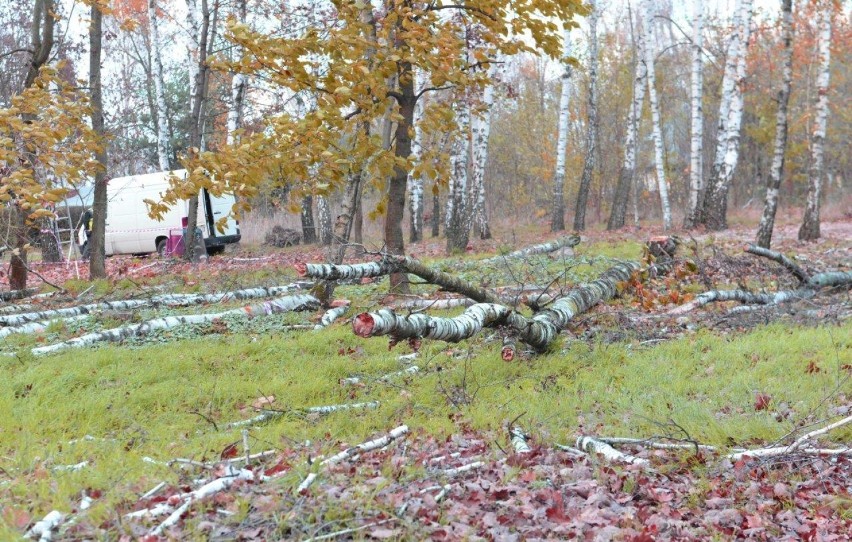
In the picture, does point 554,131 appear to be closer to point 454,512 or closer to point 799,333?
point 799,333

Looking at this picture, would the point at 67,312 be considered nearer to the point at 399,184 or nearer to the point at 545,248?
the point at 399,184

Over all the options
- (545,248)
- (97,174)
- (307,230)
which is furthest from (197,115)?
(307,230)

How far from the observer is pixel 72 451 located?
5.30 metres

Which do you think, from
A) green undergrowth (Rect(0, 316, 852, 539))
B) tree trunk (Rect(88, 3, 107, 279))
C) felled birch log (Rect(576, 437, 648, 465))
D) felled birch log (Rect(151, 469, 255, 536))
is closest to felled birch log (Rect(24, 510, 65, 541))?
felled birch log (Rect(151, 469, 255, 536))

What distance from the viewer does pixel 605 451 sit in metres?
5.41

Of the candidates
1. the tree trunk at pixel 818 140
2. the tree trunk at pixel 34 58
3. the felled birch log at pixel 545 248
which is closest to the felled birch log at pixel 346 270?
the tree trunk at pixel 34 58

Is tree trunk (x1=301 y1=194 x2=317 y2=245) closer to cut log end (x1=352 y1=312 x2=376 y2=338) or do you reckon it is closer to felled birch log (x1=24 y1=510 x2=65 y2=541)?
cut log end (x1=352 y1=312 x2=376 y2=338)

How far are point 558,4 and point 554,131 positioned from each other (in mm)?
26053

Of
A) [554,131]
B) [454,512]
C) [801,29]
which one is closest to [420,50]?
[454,512]

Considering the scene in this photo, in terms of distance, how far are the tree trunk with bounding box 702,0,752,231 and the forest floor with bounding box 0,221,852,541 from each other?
32.3ft

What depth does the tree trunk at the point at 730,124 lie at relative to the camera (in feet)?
63.6

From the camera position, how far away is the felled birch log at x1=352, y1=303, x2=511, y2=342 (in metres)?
5.83

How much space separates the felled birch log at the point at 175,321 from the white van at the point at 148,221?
13263mm

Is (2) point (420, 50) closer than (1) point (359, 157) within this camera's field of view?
Yes
